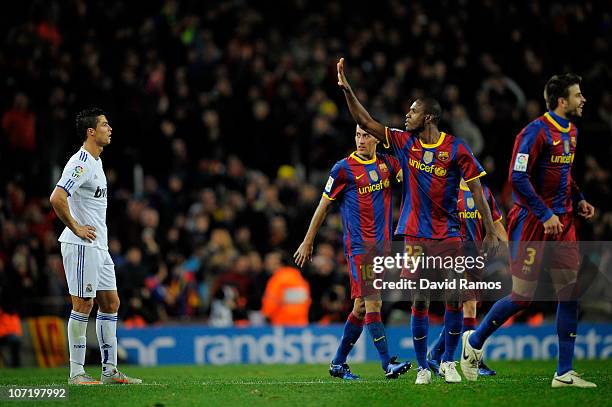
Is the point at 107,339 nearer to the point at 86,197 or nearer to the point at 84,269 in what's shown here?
the point at 84,269

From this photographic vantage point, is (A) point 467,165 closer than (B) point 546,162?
No

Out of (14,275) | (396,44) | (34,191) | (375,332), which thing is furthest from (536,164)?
(396,44)

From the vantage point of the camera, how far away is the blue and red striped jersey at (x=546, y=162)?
912 cm

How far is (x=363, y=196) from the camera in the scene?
11.0m

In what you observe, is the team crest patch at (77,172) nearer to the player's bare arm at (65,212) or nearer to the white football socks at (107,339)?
the player's bare arm at (65,212)

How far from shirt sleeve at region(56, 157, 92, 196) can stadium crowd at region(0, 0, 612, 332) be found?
675 centimetres

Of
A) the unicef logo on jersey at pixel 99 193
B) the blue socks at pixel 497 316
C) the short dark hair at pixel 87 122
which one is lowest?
the blue socks at pixel 497 316

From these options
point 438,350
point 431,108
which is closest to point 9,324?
point 438,350

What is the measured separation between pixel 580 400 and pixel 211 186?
→ 11.4m

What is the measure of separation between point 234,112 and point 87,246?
9869 millimetres

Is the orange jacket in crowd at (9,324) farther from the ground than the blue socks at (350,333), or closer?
closer

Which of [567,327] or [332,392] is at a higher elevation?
[567,327]

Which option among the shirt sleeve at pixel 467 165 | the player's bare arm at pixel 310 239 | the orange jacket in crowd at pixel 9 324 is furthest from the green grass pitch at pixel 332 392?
the orange jacket in crowd at pixel 9 324

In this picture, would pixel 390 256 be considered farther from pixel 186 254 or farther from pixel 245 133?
pixel 245 133
